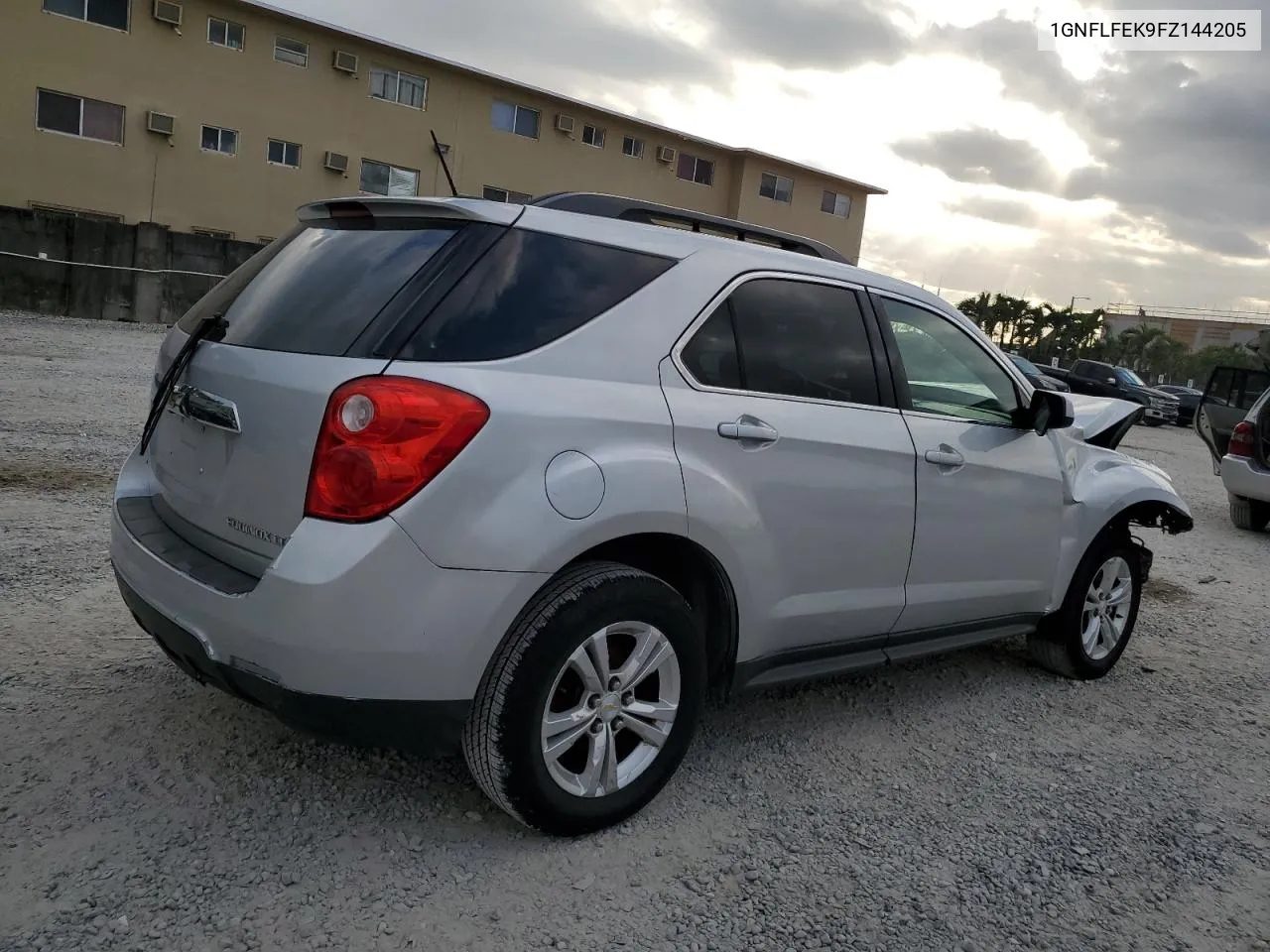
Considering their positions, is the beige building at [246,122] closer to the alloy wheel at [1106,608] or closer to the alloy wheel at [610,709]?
the alloy wheel at [1106,608]

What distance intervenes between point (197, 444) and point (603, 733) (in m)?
1.41

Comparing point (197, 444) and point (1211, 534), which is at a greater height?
point (197, 444)

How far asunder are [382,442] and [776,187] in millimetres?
36331

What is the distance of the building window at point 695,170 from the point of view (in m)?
34.8

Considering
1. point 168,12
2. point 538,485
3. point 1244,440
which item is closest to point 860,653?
point 538,485

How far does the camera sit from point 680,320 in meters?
3.08

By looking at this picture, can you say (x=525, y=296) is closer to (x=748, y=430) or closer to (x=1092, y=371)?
(x=748, y=430)

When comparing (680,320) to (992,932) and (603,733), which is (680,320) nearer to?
(603,733)

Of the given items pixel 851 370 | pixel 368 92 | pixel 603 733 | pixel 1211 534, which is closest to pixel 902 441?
pixel 851 370

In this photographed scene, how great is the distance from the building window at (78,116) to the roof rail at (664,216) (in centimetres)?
2506

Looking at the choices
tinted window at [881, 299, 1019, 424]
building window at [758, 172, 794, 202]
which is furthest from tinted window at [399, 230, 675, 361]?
building window at [758, 172, 794, 202]

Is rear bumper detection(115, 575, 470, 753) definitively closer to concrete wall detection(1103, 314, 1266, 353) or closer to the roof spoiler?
the roof spoiler

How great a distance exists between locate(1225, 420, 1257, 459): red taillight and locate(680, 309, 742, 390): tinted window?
894 cm

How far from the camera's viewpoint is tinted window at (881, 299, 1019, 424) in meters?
3.84
